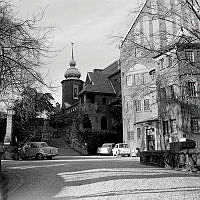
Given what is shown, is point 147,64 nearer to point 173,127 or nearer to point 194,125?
point 173,127

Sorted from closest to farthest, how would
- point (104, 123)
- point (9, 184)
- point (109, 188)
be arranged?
point (109, 188) < point (9, 184) < point (104, 123)

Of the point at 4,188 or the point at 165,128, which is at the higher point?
the point at 165,128

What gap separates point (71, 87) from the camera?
74438mm

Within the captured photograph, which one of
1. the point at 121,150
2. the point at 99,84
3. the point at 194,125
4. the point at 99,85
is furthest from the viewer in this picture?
the point at 99,84

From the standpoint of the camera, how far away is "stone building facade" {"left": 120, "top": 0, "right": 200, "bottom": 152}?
15.2 meters

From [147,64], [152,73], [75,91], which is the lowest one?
[152,73]

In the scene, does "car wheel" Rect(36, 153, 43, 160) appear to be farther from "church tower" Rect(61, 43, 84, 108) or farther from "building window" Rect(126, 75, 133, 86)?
"church tower" Rect(61, 43, 84, 108)

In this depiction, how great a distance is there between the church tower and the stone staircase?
77.6ft

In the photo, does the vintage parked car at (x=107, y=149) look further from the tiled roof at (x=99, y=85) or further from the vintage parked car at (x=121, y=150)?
the tiled roof at (x=99, y=85)

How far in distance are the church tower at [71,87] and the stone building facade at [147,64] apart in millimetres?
27623

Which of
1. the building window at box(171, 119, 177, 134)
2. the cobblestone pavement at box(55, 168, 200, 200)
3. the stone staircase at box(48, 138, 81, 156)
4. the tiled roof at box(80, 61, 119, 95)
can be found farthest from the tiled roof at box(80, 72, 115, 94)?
A: the cobblestone pavement at box(55, 168, 200, 200)

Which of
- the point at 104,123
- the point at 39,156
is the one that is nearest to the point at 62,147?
the point at 104,123

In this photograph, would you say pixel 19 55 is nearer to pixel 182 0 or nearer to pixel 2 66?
pixel 2 66

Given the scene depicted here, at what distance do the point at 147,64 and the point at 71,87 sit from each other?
3318cm
